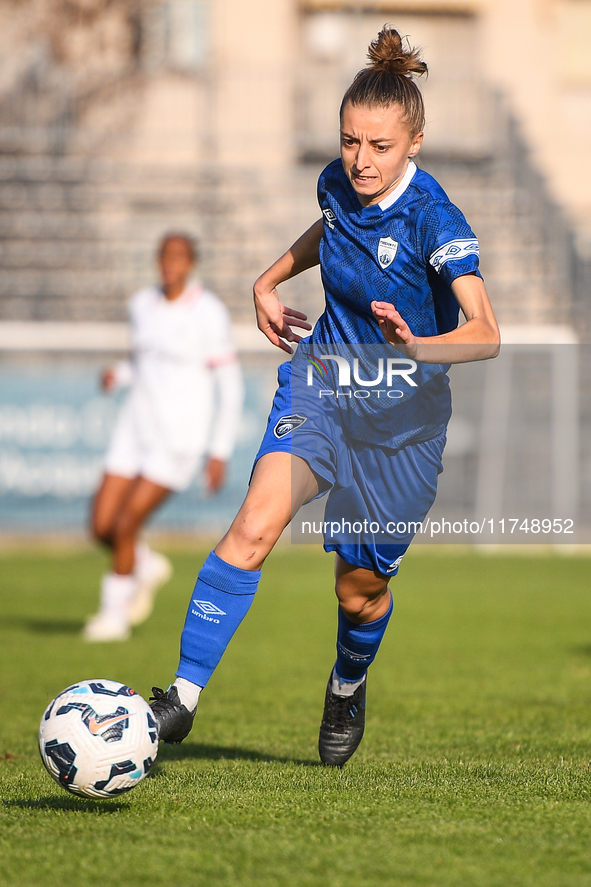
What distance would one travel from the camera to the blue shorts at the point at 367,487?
3.58 m

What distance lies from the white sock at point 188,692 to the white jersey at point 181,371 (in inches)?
173

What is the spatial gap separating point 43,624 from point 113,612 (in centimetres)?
85

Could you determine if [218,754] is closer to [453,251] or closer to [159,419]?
[453,251]

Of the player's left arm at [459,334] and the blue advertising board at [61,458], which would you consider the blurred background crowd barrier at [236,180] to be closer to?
the blue advertising board at [61,458]

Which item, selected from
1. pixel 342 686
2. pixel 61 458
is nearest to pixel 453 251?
pixel 342 686

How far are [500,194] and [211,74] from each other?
17.6 ft

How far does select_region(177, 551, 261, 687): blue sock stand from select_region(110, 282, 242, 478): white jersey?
430 centimetres

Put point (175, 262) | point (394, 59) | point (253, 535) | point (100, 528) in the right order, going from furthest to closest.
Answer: point (175, 262)
point (100, 528)
point (394, 59)
point (253, 535)

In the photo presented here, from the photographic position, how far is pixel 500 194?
61.4ft

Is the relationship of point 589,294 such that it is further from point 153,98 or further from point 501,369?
point 153,98

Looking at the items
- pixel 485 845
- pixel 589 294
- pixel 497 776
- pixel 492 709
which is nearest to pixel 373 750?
pixel 497 776

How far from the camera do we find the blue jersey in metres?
3.44

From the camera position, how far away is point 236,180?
18.3 m

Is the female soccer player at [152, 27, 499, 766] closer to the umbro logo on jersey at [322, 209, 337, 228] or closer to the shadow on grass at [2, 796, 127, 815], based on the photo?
the umbro logo on jersey at [322, 209, 337, 228]
